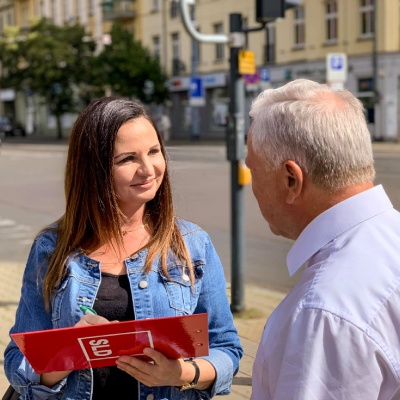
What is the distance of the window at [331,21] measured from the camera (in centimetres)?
3384

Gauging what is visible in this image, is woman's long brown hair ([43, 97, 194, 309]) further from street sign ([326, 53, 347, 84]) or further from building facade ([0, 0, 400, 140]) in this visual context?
building facade ([0, 0, 400, 140])

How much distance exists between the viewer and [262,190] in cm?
162

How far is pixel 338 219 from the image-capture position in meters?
1.47

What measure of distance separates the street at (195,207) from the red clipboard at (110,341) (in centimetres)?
79

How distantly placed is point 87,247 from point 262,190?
809mm

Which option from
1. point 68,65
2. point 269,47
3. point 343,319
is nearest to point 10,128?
point 68,65

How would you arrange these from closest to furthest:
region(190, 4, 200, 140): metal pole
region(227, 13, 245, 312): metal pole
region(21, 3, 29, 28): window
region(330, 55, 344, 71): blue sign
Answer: region(227, 13, 245, 312): metal pole, region(330, 55, 344, 71): blue sign, region(190, 4, 200, 140): metal pole, region(21, 3, 29, 28): window

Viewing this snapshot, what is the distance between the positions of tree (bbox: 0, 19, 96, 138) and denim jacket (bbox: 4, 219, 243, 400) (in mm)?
42745

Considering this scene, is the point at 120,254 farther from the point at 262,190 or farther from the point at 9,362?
the point at 262,190

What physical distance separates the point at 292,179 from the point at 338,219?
13 cm

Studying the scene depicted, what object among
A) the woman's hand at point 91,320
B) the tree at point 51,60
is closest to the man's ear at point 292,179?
the woman's hand at point 91,320

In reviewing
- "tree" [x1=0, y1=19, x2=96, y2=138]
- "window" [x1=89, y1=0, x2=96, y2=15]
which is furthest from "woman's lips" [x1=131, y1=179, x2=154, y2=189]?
"window" [x1=89, y1=0, x2=96, y2=15]

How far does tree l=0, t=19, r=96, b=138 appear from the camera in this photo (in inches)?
1754

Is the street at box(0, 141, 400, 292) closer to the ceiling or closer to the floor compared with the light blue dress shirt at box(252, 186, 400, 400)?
closer to the floor
